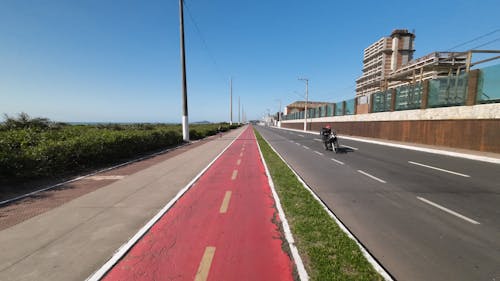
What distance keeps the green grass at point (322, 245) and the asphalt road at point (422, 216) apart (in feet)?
1.25

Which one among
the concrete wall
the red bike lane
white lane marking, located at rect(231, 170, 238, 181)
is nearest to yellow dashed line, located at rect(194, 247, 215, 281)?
the red bike lane

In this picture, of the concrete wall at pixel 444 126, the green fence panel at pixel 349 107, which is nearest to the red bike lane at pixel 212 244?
the concrete wall at pixel 444 126

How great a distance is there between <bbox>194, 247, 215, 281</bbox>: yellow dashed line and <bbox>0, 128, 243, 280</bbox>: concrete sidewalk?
1448 mm

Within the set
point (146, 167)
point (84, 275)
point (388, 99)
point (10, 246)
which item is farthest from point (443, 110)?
point (10, 246)

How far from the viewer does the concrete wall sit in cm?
1306

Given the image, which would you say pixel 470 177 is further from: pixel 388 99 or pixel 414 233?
pixel 388 99

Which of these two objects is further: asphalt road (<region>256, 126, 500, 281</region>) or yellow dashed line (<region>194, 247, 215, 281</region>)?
asphalt road (<region>256, 126, 500, 281</region>)

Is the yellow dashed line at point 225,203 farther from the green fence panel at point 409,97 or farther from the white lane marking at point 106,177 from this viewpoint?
the green fence panel at point 409,97

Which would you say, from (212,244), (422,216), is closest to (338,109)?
(422,216)

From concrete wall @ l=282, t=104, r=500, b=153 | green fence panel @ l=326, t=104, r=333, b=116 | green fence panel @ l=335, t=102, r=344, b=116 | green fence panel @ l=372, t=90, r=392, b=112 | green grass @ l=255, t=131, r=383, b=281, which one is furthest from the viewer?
green fence panel @ l=326, t=104, r=333, b=116

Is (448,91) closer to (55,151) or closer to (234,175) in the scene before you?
(234,175)

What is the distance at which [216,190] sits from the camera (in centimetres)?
621

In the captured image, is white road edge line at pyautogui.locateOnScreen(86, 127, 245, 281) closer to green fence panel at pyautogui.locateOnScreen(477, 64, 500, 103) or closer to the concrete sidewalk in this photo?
the concrete sidewalk

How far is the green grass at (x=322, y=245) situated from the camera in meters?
2.65
